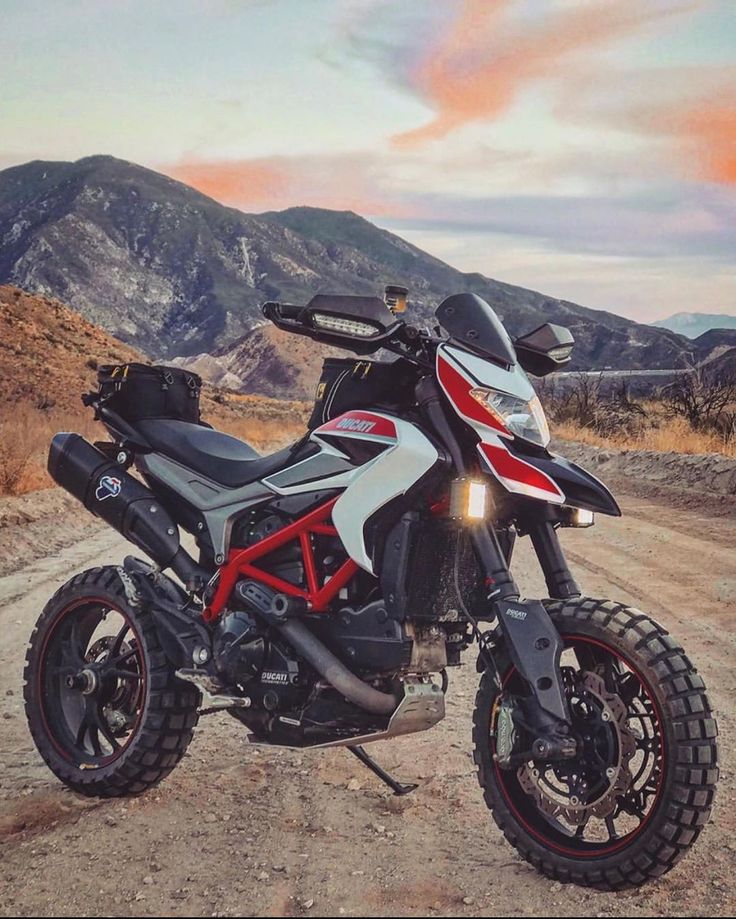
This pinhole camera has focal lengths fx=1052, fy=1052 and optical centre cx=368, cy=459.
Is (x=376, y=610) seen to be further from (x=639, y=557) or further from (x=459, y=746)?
(x=639, y=557)

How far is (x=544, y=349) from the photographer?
13.0ft

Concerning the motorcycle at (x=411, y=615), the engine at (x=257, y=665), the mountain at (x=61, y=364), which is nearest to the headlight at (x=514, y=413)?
the motorcycle at (x=411, y=615)

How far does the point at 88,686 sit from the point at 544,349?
2427 mm

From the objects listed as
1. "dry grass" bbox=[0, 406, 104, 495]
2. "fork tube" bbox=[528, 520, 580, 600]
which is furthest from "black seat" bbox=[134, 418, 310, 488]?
"dry grass" bbox=[0, 406, 104, 495]

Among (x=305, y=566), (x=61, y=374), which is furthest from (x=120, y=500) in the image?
(x=61, y=374)

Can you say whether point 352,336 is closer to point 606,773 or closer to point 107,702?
point 606,773

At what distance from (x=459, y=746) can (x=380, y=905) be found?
1706 millimetres

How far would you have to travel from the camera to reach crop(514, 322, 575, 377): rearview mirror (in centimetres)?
398

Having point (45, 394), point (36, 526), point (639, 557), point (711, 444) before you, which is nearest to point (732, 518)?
point (639, 557)

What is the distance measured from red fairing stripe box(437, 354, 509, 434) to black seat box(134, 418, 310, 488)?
74cm

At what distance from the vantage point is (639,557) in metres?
10.6

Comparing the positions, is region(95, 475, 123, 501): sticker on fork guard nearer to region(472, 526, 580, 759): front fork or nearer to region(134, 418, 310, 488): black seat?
region(134, 418, 310, 488): black seat

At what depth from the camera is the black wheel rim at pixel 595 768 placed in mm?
3459

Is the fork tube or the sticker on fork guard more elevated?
the fork tube
